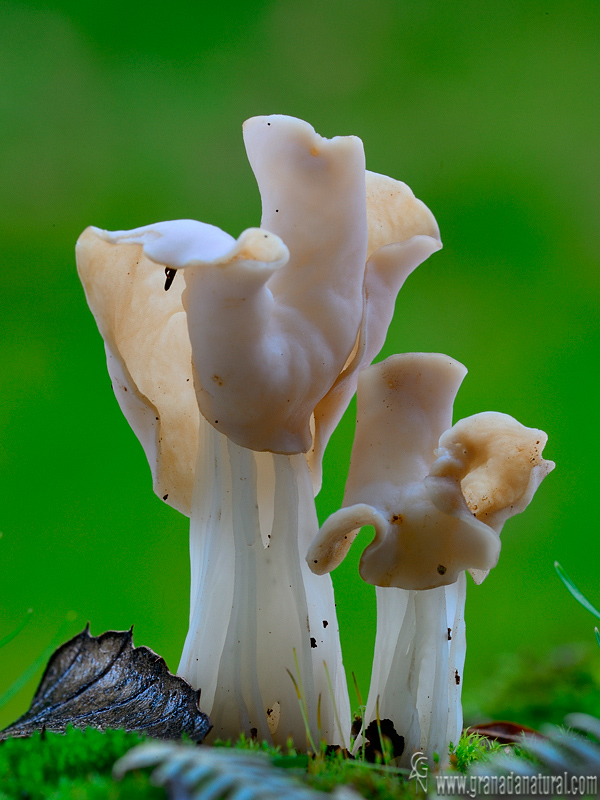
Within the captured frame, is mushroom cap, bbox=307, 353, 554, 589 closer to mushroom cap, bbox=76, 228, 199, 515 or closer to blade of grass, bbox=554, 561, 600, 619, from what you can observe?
blade of grass, bbox=554, 561, 600, 619

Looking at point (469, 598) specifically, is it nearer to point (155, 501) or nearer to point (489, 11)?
point (155, 501)

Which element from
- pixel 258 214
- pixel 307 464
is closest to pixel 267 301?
pixel 307 464

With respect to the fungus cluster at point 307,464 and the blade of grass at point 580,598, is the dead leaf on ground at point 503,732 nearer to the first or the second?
the fungus cluster at point 307,464

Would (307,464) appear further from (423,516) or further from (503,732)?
(503,732)

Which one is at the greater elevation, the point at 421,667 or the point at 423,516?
the point at 423,516

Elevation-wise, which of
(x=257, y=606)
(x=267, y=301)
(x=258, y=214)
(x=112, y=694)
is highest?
(x=258, y=214)

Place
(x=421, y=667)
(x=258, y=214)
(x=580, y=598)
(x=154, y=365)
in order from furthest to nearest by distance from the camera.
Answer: (x=258, y=214), (x=154, y=365), (x=421, y=667), (x=580, y=598)

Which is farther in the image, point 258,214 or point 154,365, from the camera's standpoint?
point 258,214

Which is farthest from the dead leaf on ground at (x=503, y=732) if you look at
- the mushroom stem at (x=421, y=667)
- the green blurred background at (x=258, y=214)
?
the green blurred background at (x=258, y=214)
